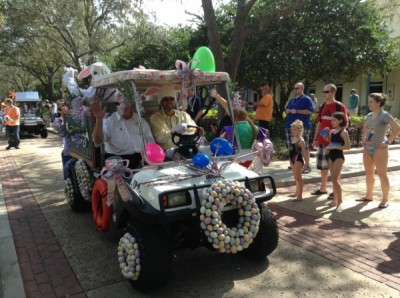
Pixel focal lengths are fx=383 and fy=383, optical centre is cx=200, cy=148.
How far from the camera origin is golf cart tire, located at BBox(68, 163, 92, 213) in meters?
5.70

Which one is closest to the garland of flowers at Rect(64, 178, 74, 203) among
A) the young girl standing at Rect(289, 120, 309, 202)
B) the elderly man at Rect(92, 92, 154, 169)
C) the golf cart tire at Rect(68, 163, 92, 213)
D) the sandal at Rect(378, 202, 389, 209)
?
the golf cart tire at Rect(68, 163, 92, 213)

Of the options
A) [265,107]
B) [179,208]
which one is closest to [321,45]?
[265,107]

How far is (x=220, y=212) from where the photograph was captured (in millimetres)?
3299

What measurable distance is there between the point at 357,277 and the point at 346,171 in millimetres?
5071

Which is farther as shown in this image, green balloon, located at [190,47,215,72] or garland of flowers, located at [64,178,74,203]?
garland of flowers, located at [64,178,74,203]

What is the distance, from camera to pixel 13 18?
20.6 meters

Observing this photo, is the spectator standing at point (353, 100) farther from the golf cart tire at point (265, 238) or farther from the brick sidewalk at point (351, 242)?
the golf cart tire at point (265, 238)

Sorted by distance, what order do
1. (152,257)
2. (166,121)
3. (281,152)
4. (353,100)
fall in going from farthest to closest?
1. (353,100)
2. (281,152)
3. (166,121)
4. (152,257)

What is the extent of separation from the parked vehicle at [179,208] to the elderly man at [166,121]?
267mm

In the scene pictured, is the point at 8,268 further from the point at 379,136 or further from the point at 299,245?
the point at 379,136

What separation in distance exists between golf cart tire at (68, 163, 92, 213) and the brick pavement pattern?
0.48 meters

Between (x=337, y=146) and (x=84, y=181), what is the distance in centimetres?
369

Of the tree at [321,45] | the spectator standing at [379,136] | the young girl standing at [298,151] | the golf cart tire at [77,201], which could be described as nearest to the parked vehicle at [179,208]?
the golf cart tire at [77,201]

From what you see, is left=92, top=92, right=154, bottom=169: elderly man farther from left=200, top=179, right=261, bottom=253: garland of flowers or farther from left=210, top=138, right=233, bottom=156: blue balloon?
left=200, top=179, right=261, bottom=253: garland of flowers
